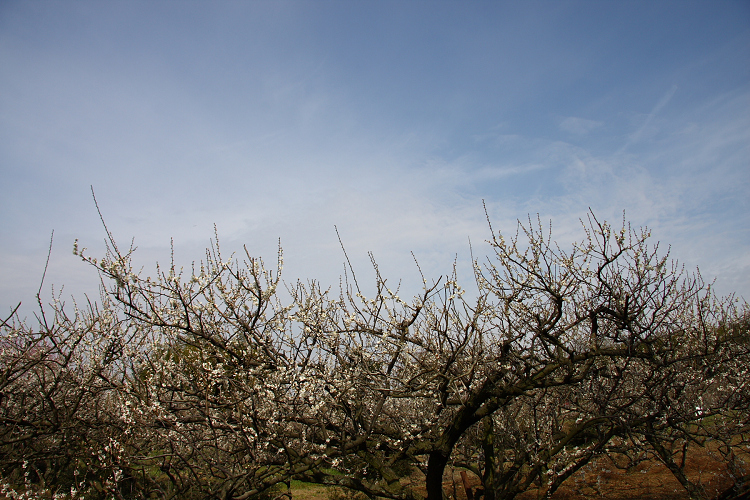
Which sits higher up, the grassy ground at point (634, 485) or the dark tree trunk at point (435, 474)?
the dark tree trunk at point (435, 474)

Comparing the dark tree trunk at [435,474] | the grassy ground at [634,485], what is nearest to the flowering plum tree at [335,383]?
the dark tree trunk at [435,474]

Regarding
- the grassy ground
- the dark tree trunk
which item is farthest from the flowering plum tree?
A: the grassy ground

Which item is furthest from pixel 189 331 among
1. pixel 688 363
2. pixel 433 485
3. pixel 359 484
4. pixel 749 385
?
pixel 749 385

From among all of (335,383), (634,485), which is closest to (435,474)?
(335,383)

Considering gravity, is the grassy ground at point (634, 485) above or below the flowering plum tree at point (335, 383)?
below

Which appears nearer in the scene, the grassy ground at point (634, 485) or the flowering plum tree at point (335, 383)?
the flowering plum tree at point (335, 383)

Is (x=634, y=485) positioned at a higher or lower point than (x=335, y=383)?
lower

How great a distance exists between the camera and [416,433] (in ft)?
17.6

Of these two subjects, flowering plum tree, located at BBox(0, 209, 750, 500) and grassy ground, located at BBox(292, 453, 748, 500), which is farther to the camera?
grassy ground, located at BBox(292, 453, 748, 500)

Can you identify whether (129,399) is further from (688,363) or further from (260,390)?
(688,363)

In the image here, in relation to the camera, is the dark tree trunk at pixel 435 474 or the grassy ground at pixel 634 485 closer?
the dark tree trunk at pixel 435 474

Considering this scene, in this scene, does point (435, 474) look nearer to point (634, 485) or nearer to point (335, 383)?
point (335, 383)

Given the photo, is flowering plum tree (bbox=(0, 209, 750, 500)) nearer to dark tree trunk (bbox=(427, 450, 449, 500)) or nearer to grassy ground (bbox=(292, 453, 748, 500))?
dark tree trunk (bbox=(427, 450, 449, 500))

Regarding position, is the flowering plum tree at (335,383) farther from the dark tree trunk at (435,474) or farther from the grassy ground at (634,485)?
the grassy ground at (634,485)
